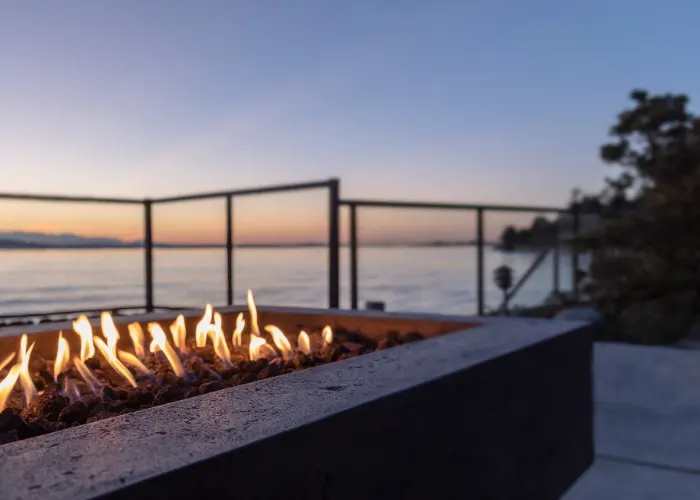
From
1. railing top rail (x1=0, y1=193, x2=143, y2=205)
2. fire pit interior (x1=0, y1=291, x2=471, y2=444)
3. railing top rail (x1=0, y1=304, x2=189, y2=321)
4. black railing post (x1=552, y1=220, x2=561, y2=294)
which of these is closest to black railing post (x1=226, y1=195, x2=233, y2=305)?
railing top rail (x1=0, y1=304, x2=189, y2=321)

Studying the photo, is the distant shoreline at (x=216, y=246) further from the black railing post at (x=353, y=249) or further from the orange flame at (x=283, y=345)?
the orange flame at (x=283, y=345)

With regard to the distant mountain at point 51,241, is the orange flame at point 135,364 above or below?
below

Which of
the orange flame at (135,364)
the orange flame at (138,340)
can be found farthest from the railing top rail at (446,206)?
the orange flame at (135,364)

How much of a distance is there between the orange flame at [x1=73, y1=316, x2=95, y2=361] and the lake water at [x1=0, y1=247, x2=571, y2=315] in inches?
48.9

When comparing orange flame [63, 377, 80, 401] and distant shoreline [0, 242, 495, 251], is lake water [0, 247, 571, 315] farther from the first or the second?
orange flame [63, 377, 80, 401]

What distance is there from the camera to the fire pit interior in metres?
1.33

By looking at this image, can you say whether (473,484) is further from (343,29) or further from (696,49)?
(696,49)

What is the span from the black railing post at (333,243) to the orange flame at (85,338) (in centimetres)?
164

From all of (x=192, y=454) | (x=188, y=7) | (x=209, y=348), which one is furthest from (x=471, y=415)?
(x=188, y=7)

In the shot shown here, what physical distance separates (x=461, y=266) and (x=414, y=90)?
3.63 m

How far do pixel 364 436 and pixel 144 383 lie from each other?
32.2 inches

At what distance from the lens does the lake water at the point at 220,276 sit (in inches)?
143

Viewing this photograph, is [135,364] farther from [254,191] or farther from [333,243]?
[254,191]

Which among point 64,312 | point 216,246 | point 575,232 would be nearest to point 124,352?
point 64,312
